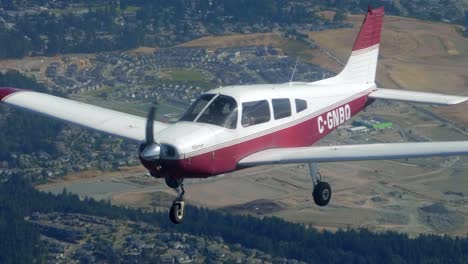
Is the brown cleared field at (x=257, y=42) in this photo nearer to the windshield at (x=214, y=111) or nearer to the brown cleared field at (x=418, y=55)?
the brown cleared field at (x=418, y=55)

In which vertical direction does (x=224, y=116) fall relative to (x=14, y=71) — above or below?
above

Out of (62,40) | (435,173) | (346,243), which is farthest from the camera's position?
(62,40)

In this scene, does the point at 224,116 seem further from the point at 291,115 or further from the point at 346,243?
the point at 346,243

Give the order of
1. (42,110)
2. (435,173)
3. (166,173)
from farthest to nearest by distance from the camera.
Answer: (435,173), (42,110), (166,173)

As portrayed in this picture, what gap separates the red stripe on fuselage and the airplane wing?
95.9 inches

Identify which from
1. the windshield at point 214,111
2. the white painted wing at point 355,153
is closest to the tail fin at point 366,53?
the white painted wing at point 355,153

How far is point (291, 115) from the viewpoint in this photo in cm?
4116

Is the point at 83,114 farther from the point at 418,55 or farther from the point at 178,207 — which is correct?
the point at 418,55

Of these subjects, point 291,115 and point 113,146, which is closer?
point 291,115

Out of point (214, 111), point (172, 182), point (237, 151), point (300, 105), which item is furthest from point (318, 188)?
point (172, 182)

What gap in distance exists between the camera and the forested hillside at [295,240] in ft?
234

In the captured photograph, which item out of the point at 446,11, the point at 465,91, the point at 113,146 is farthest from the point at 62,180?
the point at 446,11

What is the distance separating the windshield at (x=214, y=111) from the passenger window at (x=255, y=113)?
40cm

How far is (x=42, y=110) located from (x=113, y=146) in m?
46.1
